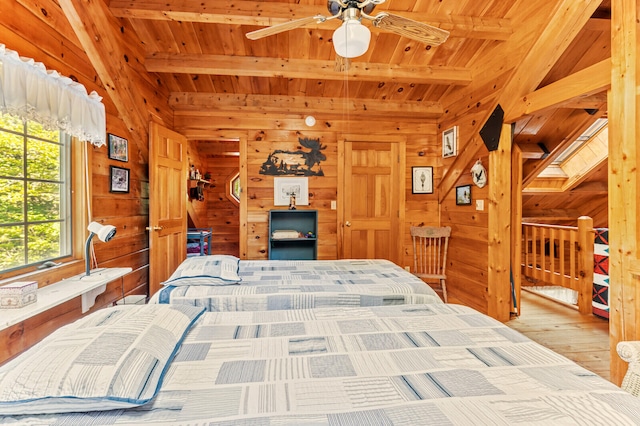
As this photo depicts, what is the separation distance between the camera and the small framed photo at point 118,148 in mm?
2613

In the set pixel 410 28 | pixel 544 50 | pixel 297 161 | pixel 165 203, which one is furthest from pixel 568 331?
pixel 165 203

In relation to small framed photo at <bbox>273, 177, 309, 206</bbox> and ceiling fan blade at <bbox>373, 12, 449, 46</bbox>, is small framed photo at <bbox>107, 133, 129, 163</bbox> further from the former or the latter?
ceiling fan blade at <bbox>373, 12, 449, 46</bbox>

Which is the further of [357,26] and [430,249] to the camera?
[430,249]

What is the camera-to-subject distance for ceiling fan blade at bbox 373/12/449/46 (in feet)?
5.56

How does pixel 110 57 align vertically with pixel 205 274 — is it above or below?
above

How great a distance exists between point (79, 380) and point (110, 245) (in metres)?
2.12

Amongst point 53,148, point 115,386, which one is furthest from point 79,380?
point 53,148

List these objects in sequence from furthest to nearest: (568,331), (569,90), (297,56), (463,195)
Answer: (463,195), (297,56), (568,331), (569,90)

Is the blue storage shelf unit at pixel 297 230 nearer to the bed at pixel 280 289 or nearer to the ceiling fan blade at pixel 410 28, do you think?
the bed at pixel 280 289

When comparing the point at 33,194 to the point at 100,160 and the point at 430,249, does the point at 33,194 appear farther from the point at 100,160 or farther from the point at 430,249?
the point at 430,249

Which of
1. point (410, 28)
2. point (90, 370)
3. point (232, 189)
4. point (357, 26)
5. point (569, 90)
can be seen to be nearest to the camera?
point (90, 370)

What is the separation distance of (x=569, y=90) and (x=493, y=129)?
2.67 feet

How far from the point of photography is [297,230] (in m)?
4.24

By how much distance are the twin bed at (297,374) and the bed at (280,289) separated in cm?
39
